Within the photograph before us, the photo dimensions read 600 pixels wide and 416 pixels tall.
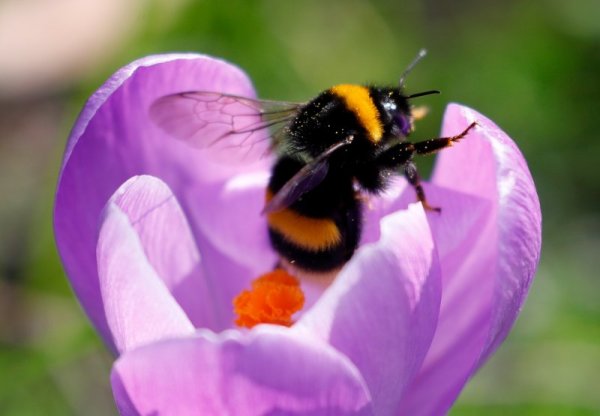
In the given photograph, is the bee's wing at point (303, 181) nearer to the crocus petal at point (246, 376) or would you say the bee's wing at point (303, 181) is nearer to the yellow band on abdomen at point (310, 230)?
the yellow band on abdomen at point (310, 230)

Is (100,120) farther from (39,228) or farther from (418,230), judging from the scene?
(39,228)

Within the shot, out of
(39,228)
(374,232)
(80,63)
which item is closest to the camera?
(374,232)

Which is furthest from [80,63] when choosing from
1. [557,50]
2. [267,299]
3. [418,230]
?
[418,230]

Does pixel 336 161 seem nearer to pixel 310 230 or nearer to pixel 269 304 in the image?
pixel 310 230

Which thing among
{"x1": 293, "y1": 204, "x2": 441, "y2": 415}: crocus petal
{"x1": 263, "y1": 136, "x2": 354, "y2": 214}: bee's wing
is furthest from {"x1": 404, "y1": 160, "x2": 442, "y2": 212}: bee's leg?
{"x1": 293, "y1": 204, "x2": 441, "y2": 415}: crocus petal

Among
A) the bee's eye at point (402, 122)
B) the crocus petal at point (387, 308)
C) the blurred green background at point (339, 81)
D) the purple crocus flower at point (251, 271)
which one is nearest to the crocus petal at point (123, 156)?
the purple crocus flower at point (251, 271)
